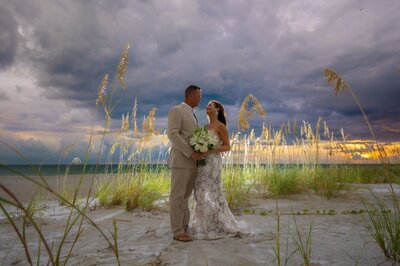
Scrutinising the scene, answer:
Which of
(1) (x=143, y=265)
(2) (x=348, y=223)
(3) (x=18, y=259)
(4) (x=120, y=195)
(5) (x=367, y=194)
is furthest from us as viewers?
(5) (x=367, y=194)

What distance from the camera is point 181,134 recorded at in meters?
4.39

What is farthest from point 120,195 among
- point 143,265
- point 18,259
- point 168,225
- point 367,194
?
point 367,194

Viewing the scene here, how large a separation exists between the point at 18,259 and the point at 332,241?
3439 millimetres

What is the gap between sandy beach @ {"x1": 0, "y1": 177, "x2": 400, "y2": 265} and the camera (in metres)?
3.21

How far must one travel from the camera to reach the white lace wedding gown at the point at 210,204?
4.38 meters

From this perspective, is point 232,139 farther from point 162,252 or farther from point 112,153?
point 162,252

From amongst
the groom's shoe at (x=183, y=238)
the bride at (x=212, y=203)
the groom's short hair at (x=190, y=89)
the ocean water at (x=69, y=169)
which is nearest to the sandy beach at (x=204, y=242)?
the groom's shoe at (x=183, y=238)

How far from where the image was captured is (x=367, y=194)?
8.29m

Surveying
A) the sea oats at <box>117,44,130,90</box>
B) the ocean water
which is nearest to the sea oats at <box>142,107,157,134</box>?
the ocean water

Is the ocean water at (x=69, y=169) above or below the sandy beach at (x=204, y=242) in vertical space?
above

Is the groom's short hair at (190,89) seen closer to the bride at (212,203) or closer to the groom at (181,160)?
the groom at (181,160)

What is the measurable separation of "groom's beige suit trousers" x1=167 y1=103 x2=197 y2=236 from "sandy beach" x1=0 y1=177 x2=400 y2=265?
309 millimetres

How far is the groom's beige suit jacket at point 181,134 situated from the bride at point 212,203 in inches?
10.3

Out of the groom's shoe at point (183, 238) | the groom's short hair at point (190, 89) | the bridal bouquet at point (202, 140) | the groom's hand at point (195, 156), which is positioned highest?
the groom's short hair at point (190, 89)
